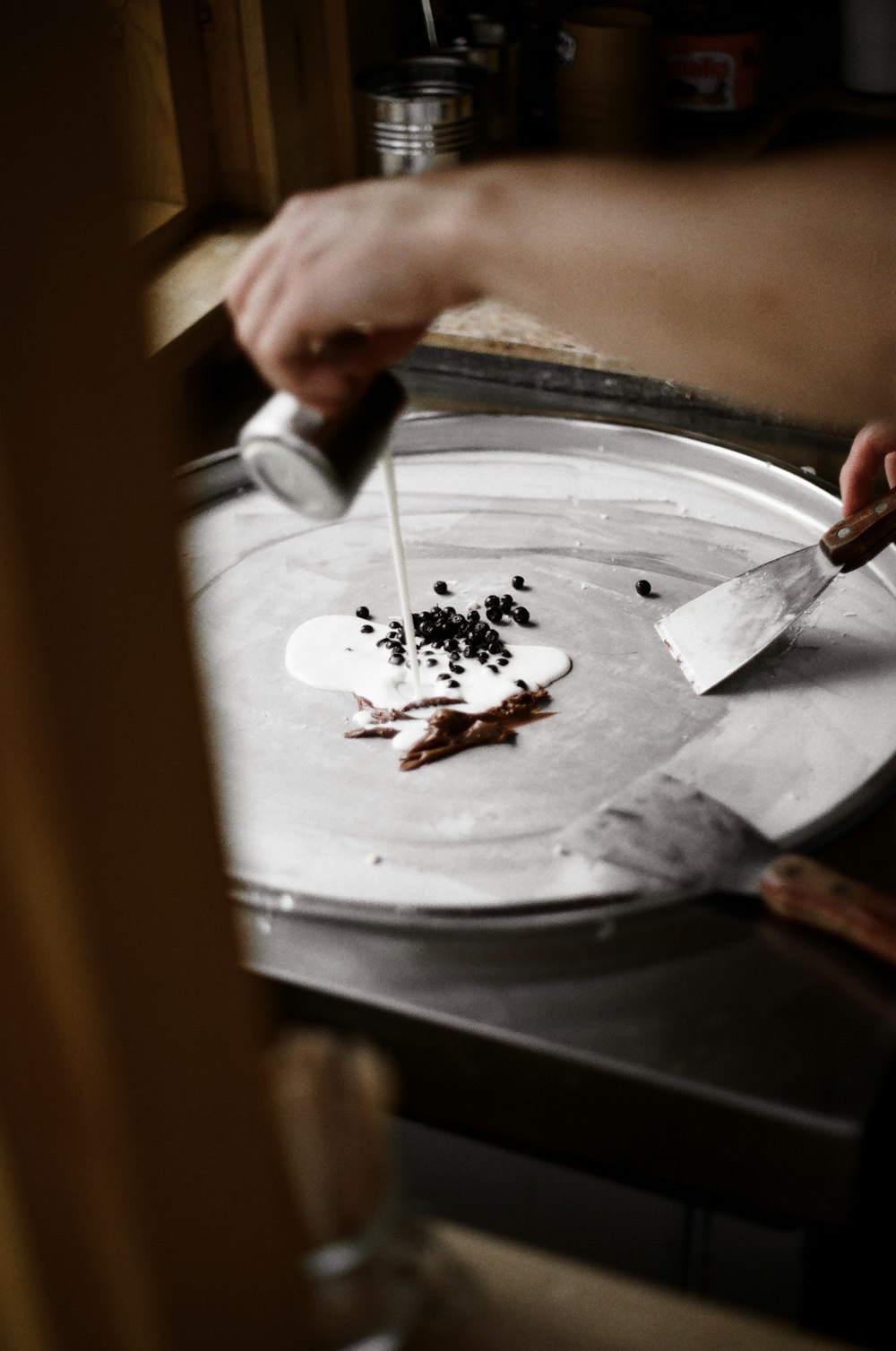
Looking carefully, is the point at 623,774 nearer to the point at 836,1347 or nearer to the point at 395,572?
the point at 395,572

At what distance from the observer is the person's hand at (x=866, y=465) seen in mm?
1159

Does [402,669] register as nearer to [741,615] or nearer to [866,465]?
[741,615]

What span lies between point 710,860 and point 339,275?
0.44 metres

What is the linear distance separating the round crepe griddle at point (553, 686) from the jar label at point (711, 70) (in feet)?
2.84

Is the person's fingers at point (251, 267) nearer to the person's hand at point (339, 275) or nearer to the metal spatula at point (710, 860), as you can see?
the person's hand at point (339, 275)

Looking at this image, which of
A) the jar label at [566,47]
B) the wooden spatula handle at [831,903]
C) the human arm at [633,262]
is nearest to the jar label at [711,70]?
the jar label at [566,47]

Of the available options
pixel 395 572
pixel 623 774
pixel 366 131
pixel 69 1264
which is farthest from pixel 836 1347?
pixel 366 131

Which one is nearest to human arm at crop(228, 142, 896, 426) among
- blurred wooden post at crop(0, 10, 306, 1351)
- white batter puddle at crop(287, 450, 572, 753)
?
white batter puddle at crop(287, 450, 572, 753)

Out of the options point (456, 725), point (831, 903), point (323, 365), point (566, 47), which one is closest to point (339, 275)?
point (323, 365)

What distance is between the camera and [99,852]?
0.33 metres

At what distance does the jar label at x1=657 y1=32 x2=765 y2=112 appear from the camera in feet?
6.51

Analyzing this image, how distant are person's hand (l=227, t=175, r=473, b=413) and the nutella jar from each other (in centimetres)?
132

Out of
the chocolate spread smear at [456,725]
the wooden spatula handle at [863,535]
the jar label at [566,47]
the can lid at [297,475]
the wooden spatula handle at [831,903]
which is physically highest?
the jar label at [566,47]

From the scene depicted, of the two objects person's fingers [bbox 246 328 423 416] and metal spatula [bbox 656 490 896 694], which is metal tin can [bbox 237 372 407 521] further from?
metal spatula [bbox 656 490 896 694]
